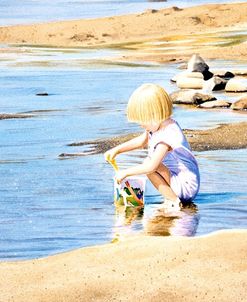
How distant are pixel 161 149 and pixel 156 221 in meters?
0.55

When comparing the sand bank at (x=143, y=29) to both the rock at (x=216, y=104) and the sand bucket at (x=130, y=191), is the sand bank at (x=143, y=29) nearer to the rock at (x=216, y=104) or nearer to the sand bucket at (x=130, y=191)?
the rock at (x=216, y=104)

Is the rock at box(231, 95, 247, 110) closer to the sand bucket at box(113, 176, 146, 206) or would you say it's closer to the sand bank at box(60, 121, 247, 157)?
the sand bank at box(60, 121, 247, 157)

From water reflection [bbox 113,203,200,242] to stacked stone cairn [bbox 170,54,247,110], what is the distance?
8.88 metres

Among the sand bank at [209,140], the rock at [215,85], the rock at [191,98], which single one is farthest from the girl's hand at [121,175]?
the rock at [215,85]

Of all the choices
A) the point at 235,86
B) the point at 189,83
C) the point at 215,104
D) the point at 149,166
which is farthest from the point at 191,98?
the point at 149,166

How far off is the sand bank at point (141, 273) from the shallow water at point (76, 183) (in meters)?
1.10

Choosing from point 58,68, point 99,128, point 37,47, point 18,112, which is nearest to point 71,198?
point 99,128

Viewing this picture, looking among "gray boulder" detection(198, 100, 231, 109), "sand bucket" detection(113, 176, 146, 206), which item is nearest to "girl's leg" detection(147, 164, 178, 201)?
"sand bucket" detection(113, 176, 146, 206)

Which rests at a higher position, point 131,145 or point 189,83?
point 131,145

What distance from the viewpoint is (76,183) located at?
10773mm

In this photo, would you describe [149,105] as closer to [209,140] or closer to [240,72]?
[209,140]

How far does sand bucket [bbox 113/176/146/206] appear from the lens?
30.2 feet

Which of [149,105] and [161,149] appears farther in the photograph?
[161,149]

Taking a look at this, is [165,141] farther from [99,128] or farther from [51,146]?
[99,128]
